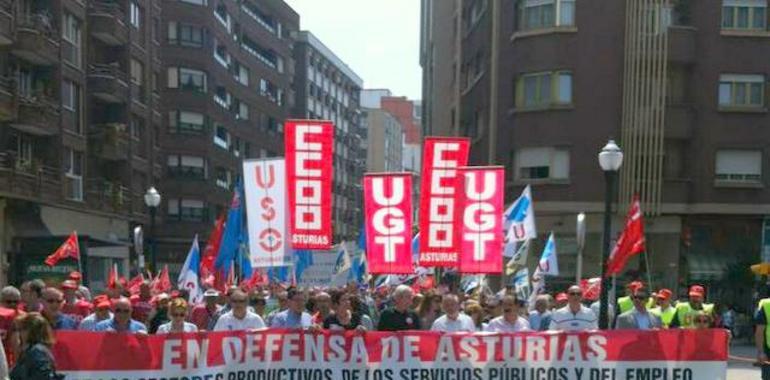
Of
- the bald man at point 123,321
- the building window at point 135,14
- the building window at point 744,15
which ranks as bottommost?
the bald man at point 123,321

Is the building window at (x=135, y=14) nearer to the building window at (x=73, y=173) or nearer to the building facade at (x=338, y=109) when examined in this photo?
the building window at (x=73, y=173)

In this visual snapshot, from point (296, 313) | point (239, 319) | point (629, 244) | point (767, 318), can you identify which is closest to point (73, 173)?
point (629, 244)

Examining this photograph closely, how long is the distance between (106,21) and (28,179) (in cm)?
1166

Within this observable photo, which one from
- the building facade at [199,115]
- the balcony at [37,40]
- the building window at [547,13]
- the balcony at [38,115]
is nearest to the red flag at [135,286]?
the balcony at [38,115]

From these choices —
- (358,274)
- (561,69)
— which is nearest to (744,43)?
(561,69)

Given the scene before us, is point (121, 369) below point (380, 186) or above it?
below

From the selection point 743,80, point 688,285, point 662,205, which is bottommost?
point 688,285

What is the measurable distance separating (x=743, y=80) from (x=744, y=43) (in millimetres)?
1202

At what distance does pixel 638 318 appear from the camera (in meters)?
12.2

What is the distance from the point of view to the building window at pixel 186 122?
2357 inches

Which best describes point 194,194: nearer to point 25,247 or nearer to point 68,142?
point 68,142

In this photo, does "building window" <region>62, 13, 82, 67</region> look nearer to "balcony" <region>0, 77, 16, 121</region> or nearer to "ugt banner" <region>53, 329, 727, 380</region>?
"balcony" <region>0, 77, 16, 121</region>

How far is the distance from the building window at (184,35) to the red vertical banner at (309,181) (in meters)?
47.2

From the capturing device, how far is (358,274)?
27.4 meters
